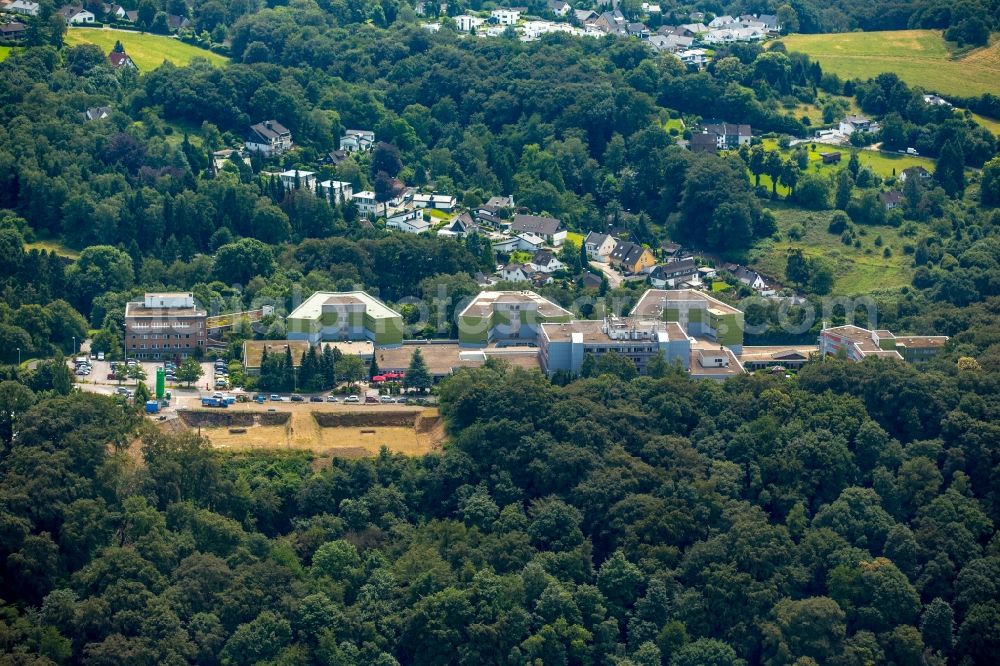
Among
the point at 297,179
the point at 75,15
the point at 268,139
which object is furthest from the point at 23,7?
the point at 297,179

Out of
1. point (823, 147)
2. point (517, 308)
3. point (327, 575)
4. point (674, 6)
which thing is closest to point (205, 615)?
point (327, 575)

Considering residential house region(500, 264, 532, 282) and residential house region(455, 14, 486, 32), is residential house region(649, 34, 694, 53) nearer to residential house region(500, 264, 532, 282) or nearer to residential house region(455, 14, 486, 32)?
residential house region(455, 14, 486, 32)

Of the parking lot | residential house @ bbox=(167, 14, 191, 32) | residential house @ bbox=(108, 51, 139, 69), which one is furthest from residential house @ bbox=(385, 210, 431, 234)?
residential house @ bbox=(167, 14, 191, 32)

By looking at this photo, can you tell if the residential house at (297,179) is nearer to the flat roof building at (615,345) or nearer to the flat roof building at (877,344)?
the flat roof building at (615,345)

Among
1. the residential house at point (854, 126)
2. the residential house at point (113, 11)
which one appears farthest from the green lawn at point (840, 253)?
the residential house at point (113, 11)

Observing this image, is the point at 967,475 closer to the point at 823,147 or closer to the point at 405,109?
the point at 823,147
